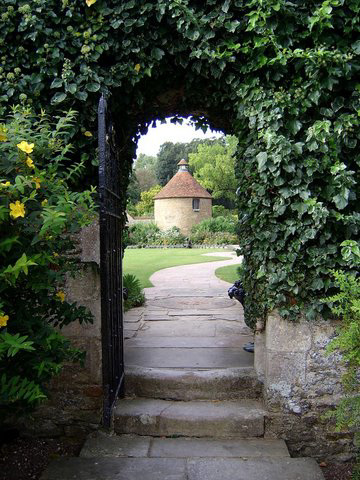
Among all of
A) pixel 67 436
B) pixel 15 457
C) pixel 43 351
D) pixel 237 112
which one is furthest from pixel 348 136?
pixel 15 457

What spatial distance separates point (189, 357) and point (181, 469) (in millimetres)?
1476

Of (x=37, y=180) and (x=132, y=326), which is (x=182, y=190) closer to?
(x=132, y=326)

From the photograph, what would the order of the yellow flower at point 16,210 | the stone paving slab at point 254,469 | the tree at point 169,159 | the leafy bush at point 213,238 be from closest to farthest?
the yellow flower at point 16,210, the stone paving slab at point 254,469, the leafy bush at point 213,238, the tree at point 169,159

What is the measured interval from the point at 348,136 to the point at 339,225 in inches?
28.4

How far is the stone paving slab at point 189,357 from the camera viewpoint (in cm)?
435

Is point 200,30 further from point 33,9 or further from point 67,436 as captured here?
point 67,436

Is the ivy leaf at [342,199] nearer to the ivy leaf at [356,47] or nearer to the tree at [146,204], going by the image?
the ivy leaf at [356,47]

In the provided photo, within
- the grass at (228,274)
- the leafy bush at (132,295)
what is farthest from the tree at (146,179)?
the leafy bush at (132,295)

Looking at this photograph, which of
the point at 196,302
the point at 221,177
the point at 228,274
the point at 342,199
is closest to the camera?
the point at 342,199

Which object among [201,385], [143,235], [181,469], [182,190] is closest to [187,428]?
[201,385]

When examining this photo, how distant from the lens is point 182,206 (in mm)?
32094

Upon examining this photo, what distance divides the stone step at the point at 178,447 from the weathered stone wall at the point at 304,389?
0.20 metres

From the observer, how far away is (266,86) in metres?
3.73

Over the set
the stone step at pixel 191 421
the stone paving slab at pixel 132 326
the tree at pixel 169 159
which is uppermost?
the tree at pixel 169 159
